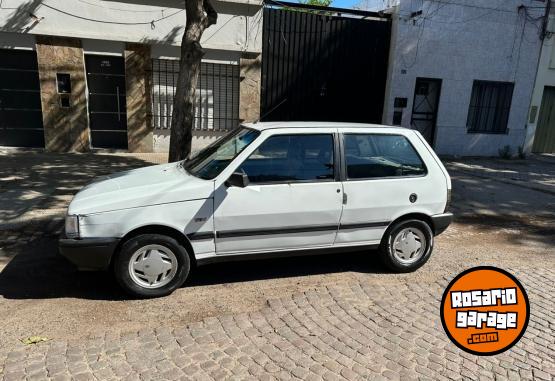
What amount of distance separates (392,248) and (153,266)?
102 inches

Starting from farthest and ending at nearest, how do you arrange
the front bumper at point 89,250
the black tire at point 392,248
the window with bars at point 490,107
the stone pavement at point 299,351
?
the window with bars at point 490,107 → the black tire at point 392,248 → the front bumper at point 89,250 → the stone pavement at point 299,351

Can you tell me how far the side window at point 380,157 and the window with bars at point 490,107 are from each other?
11.5 meters

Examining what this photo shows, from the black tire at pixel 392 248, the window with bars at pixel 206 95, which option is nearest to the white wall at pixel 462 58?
the window with bars at pixel 206 95

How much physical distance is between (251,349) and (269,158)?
187cm

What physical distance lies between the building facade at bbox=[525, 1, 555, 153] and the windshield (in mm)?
14539

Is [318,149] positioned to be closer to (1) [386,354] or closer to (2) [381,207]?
(2) [381,207]

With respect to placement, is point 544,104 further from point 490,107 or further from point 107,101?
point 107,101

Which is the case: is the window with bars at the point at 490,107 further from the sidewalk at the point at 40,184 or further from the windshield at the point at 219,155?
the windshield at the point at 219,155

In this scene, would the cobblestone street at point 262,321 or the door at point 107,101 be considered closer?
the cobblestone street at point 262,321

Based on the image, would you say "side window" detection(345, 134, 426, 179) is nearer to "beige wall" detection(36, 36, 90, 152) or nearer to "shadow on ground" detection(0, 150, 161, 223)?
"shadow on ground" detection(0, 150, 161, 223)

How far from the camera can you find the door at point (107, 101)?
11641mm

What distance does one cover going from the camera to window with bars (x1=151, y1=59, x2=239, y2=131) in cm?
1204

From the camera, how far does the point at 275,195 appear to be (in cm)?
428

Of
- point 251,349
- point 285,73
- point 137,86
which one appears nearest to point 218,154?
point 251,349
